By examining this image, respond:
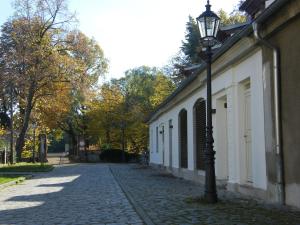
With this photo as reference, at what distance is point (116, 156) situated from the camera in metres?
59.6

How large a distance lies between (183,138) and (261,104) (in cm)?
1171

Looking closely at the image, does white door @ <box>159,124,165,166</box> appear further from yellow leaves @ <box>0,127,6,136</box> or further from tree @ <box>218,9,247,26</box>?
yellow leaves @ <box>0,127,6,136</box>

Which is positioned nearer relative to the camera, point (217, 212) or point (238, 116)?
point (217, 212)

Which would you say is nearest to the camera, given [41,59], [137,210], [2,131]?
[137,210]

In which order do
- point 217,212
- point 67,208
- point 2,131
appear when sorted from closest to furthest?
point 217,212 < point 67,208 < point 2,131

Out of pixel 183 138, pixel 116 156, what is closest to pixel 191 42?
pixel 116 156

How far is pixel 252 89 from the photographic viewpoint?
12.4m

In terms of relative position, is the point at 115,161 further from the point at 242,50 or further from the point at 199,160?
the point at 242,50

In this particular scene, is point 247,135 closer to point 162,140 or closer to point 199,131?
point 199,131

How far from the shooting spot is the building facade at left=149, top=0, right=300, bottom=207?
984cm

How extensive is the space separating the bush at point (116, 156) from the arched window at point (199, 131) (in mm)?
39276

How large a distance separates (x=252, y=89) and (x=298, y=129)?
2.93m

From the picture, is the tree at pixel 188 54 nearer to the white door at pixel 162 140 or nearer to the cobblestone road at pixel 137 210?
the white door at pixel 162 140

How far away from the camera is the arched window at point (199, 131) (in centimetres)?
1902
